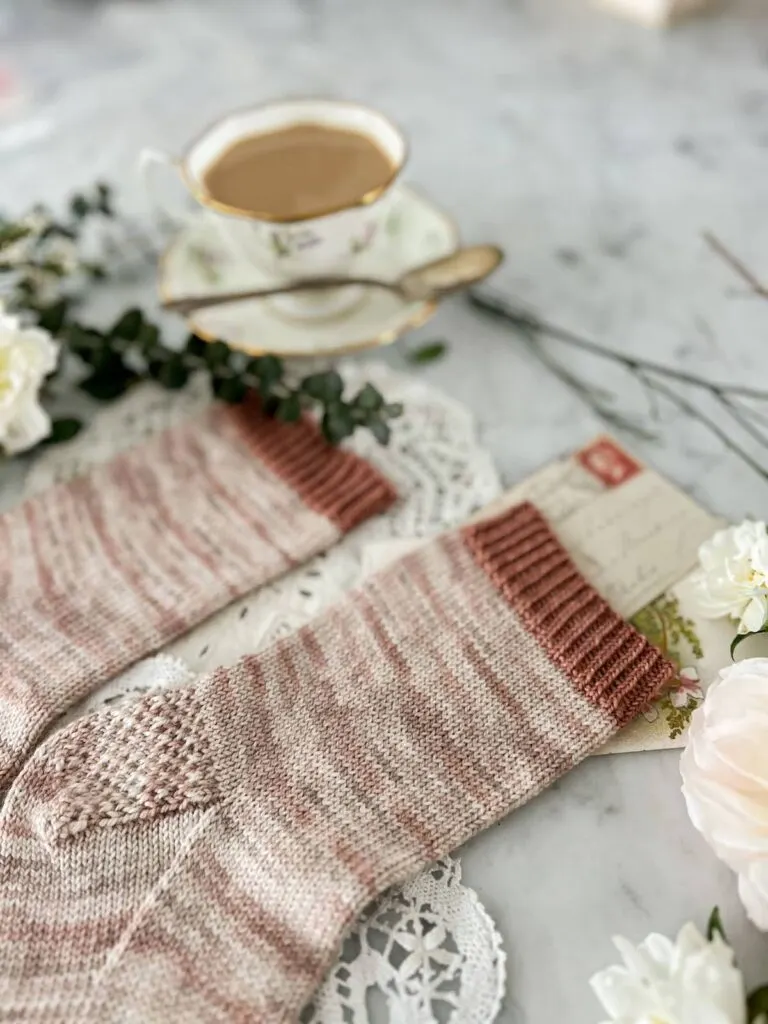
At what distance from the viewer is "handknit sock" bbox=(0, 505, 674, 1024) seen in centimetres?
51

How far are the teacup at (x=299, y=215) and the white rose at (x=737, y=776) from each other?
48 centimetres

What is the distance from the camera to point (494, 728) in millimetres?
595

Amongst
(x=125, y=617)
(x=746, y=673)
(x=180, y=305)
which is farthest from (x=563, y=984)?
(x=180, y=305)

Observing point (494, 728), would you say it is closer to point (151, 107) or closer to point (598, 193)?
point (598, 193)

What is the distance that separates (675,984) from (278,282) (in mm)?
629

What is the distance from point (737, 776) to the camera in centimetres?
51

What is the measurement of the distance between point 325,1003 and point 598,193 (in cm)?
80

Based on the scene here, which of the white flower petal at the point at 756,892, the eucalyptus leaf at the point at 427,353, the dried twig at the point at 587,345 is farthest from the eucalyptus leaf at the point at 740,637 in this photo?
the eucalyptus leaf at the point at 427,353

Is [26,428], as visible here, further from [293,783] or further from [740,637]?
[740,637]

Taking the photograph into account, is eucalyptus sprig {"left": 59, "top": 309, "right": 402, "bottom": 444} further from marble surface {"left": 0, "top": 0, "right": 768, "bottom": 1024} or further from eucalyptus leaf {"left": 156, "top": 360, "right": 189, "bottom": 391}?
marble surface {"left": 0, "top": 0, "right": 768, "bottom": 1024}

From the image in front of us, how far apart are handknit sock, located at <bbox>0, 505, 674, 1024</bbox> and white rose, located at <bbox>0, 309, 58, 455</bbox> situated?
0.25 metres

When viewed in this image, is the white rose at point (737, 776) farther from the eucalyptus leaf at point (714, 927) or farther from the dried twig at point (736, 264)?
the dried twig at point (736, 264)

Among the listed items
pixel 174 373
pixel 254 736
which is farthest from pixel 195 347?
pixel 254 736

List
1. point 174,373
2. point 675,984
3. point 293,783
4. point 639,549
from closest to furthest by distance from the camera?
point 675,984, point 293,783, point 639,549, point 174,373
